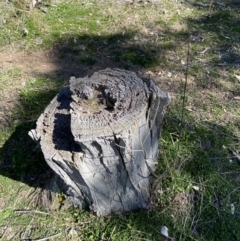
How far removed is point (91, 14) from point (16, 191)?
10.5ft

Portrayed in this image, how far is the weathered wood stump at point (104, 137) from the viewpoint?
6.17ft

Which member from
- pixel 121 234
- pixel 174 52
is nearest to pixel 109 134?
pixel 121 234

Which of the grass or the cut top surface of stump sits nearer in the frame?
the cut top surface of stump

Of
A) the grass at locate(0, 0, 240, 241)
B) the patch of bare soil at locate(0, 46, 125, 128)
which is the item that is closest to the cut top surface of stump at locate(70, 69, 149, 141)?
the grass at locate(0, 0, 240, 241)

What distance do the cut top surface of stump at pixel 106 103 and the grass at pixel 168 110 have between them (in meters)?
0.70

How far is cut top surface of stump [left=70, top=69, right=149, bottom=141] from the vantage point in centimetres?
185

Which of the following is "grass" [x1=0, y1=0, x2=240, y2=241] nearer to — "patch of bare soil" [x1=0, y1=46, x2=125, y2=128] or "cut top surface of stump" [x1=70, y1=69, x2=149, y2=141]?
"patch of bare soil" [x1=0, y1=46, x2=125, y2=128]

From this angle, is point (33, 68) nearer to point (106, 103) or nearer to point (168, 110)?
point (168, 110)

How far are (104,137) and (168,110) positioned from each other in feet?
4.71

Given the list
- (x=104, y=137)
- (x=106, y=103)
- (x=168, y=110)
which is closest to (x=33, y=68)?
(x=168, y=110)

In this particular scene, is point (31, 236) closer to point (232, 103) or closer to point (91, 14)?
point (232, 103)

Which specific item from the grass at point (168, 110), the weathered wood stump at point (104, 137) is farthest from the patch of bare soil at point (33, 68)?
the weathered wood stump at point (104, 137)

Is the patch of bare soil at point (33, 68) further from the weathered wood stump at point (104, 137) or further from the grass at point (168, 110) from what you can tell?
the weathered wood stump at point (104, 137)

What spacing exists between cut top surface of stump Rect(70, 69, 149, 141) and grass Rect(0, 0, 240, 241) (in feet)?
2.29
